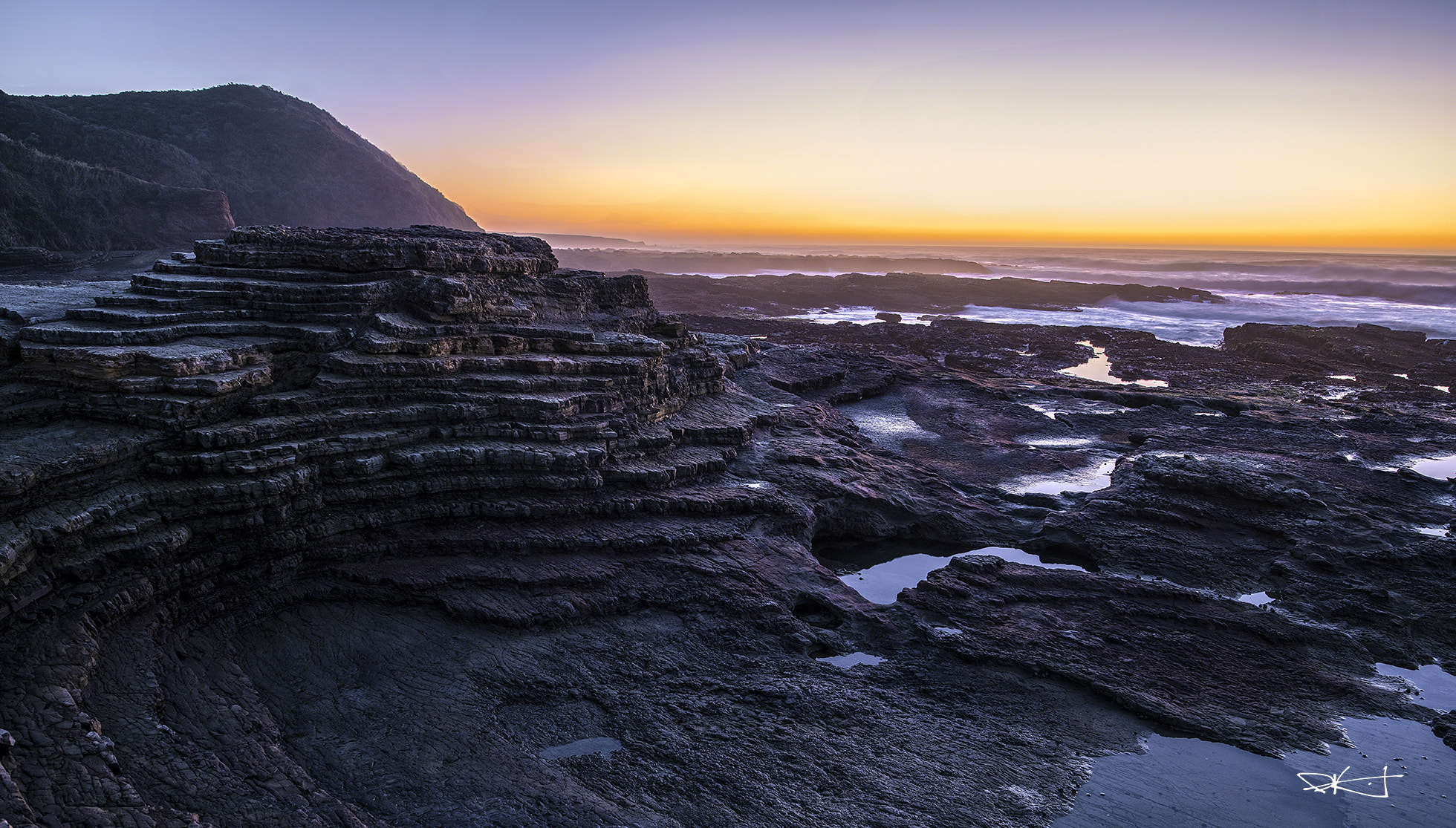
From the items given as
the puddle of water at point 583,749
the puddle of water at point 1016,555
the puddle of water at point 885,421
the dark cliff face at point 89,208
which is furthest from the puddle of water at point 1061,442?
the dark cliff face at point 89,208

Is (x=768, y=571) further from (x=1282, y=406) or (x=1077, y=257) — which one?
(x=1077, y=257)

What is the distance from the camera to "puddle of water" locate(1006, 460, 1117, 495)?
15.9m

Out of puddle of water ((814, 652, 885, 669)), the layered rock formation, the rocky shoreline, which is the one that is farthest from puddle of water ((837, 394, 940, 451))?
puddle of water ((814, 652, 885, 669))

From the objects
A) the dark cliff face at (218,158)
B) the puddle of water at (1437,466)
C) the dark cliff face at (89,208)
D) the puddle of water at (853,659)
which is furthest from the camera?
the dark cliff face at (218,158)

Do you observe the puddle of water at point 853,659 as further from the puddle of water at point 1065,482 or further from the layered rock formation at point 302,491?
the puddle of water at point 1065,482

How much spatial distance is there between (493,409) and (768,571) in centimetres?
523

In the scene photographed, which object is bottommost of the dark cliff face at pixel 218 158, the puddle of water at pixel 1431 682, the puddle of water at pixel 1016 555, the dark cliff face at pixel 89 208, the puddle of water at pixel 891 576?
the puddle of water at pixel 1431 682

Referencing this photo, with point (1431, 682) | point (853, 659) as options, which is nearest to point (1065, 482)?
point (1431, 682)

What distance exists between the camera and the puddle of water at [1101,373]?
27266 millimetres

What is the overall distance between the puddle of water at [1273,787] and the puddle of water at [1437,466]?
11.9 m

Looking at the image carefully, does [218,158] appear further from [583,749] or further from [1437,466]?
[1437,466]

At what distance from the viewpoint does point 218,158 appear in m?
56.0

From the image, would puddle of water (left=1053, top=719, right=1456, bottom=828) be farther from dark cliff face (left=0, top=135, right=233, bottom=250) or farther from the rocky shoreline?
dark cliff face (left=0, top=135, right=233, bottom=250)

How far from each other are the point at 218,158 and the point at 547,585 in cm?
6328
